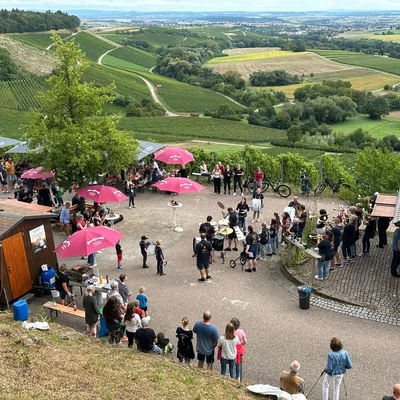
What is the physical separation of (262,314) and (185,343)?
11.2 feet

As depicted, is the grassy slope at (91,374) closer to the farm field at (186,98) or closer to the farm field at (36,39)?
the farm field at (186,98)

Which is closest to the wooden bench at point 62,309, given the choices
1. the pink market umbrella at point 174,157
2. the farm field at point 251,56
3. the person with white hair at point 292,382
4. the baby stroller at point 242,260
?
the baby stroller at point 242,260

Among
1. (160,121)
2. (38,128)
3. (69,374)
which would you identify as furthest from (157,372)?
(160,121)

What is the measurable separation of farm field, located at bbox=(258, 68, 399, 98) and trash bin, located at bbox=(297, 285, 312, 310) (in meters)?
110

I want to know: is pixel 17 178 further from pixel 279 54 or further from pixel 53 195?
pixel 279 54

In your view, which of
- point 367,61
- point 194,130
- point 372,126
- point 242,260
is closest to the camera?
point 242,260

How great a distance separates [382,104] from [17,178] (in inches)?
3390

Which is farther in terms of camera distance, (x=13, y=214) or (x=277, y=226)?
(x=277, y=226)

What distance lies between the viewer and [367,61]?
16775 cm

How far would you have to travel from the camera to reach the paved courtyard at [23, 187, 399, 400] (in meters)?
10.4

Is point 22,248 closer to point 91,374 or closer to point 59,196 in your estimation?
point 91,374

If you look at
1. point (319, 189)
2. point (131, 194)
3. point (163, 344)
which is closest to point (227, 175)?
point (319, 189)

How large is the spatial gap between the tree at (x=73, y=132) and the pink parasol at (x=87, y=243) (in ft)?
16.9

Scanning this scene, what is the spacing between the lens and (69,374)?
8.73 m
